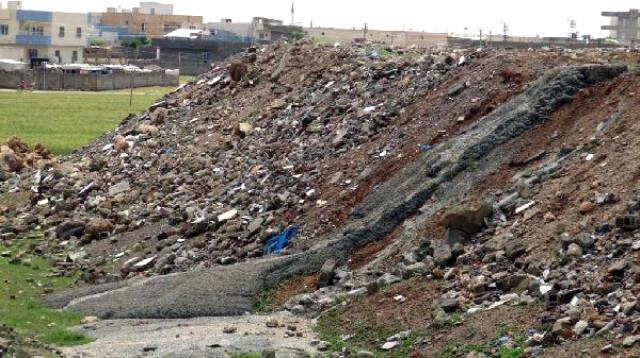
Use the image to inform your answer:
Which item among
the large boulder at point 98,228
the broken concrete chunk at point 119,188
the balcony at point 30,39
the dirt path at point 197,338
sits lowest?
the dirt path at point 197,338

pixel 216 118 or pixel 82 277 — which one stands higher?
pixel 216 118

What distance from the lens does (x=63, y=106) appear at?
75.6 metres

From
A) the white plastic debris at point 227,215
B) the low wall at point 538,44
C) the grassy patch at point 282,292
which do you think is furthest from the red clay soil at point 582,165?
the low wall at point 538,44

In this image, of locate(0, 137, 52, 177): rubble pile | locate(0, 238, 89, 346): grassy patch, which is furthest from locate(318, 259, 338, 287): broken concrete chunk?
locate(0, 137, 52, 177): rubble pile

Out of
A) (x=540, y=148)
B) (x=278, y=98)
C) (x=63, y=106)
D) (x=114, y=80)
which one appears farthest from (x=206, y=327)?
(x=114, y=80)

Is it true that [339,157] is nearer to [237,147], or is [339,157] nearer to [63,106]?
[237,147]

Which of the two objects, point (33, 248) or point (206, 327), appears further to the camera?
point (33, 248)

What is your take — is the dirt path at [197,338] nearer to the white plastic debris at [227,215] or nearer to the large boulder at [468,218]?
the large boulder at [468,218]

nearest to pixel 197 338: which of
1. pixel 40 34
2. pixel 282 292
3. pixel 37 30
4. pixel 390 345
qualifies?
pixel 282 292

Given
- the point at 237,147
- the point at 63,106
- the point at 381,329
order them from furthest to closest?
the point at 63,106 → the point at 237,147 → the point at 381,329

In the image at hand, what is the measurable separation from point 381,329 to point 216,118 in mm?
16366

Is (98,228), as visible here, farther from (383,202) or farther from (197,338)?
(197,338)

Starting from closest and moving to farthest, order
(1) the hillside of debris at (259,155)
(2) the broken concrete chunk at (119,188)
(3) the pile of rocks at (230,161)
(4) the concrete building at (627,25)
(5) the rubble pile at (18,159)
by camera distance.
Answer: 1. (1) the hillside of debris at (259,155)
2. (3) the pile of rocks at (230,161)
3. (2) the broken concrete chunk at (119,188)
4. (5) the rubble pile at (18,159)
5. (4) the concrete building at (627,25)

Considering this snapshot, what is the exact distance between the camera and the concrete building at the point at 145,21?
179000mm
